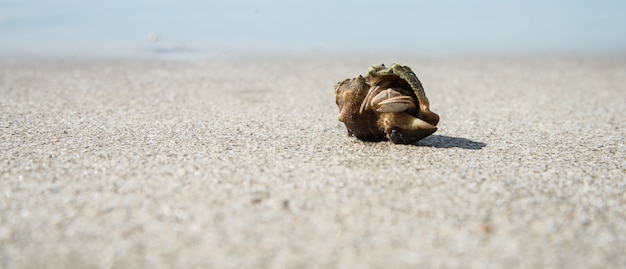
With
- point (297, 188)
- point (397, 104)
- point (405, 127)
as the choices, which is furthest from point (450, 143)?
point (297, 188)

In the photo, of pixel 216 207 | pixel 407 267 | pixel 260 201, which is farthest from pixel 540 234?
pixel 216 207

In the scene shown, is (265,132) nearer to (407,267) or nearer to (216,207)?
(216,207)

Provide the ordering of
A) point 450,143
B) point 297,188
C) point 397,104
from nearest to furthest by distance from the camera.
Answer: point 297,188
point 397,104
point 450,143

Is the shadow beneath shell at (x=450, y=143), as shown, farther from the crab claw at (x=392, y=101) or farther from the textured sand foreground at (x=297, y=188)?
the crab claw at (x=392, y=101)

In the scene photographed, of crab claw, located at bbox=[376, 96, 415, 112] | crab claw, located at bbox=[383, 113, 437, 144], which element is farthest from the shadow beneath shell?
crab claw, located at bbox=[376, 96, 415, 112]

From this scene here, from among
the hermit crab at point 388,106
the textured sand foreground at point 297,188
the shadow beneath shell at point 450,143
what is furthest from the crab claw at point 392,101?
the shadow beneath shell at point 450,143

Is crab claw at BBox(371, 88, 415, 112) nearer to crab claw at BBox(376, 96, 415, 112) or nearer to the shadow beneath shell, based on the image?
crab claw at BBox(376, 96, 415, 112)

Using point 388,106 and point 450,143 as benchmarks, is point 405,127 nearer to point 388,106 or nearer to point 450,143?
point 388,106
